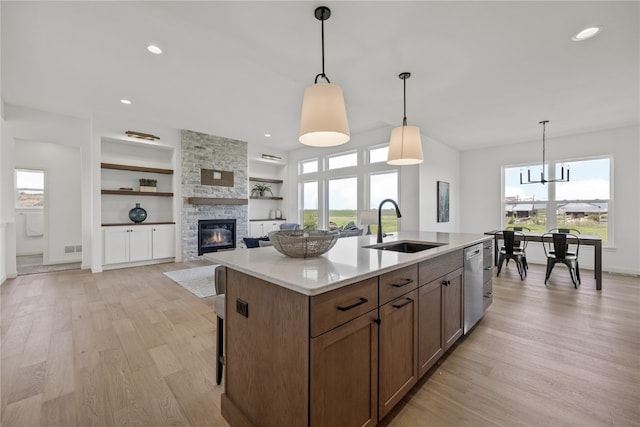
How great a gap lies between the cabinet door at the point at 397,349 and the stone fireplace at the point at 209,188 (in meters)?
5.68

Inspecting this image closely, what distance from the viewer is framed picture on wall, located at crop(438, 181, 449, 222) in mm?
6172

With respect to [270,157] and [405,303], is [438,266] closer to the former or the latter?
[405,303]

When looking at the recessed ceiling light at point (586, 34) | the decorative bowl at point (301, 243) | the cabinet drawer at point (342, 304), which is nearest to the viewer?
the cabinet drawer at point (342, 304)

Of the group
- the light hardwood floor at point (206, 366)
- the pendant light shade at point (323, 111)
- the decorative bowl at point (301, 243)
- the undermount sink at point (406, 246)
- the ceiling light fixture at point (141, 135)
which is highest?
the ceiling light fixture at point (141, 135)

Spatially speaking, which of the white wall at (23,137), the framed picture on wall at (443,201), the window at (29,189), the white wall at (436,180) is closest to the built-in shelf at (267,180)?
the white wall at (23,137)

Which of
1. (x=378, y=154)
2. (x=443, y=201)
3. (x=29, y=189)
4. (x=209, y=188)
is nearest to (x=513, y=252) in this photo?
(x=443, y=201)

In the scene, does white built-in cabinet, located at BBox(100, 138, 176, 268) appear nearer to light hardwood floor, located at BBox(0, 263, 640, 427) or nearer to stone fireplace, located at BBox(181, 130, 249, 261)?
stone fireplace, located at BBox(181, 130, 249, 261)

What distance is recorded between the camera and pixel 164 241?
19.4 ft

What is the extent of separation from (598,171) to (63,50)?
8.76 m

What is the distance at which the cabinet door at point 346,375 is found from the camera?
110 cm

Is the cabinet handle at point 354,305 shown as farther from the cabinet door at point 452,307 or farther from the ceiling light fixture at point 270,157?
the ceiling light fixture at point 270,157

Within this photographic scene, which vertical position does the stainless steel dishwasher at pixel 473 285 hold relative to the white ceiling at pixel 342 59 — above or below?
below

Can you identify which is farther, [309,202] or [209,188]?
[309,202]

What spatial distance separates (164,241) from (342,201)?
4271 mm
